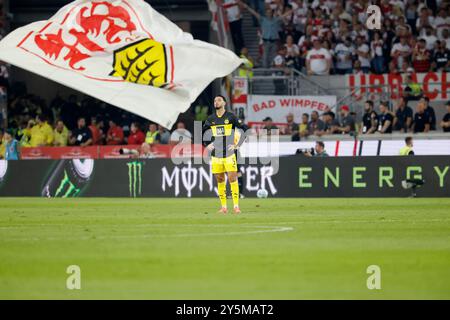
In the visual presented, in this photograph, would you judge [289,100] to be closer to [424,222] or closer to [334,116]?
[334,116]

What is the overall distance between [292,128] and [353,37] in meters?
4.59

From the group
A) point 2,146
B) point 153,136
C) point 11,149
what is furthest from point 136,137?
point 2,146

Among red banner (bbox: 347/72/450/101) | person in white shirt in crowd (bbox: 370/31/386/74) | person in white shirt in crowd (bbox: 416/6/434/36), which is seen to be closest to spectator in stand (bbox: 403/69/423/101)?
red banner (bbox: 347/72/450/101)

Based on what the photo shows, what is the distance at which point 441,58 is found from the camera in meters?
34.6

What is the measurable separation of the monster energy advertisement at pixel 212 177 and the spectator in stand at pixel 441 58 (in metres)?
6.44

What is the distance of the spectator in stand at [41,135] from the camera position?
34.9 meters

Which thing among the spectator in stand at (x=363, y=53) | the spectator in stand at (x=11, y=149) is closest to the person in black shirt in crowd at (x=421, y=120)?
the spectator in stand at (x=363, y=53)

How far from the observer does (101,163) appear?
32219 millimetres

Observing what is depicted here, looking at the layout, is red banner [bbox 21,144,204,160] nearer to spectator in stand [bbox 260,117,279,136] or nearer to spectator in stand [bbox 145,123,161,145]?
spectator in stand [bbox 145,123,161,145]

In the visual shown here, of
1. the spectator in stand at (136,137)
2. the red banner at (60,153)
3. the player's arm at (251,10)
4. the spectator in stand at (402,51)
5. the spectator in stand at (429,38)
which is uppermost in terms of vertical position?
the player's arm at (251,10)

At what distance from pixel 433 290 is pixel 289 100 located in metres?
24.8

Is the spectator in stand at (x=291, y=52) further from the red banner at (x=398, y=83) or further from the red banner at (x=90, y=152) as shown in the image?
the red banner at (x=90, y=152)

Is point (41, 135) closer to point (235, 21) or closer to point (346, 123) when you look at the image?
point (235, 21)
